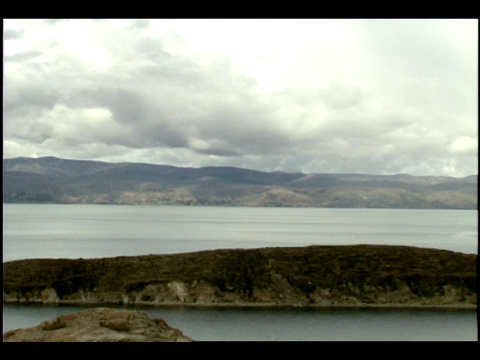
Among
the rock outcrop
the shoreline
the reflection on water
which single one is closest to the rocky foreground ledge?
the shoreline

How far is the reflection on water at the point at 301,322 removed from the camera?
2089cm

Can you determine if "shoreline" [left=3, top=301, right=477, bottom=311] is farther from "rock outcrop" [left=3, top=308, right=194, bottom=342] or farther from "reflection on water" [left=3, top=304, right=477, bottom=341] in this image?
"rock outcrop" [left=3, top=308, right=194, bottom=342]

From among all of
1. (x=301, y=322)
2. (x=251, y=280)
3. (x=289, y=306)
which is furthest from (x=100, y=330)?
(x=251, y=280)

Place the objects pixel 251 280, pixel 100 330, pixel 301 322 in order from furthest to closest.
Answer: pixel 251 280 < pixel 301 322 < pixel 100 330

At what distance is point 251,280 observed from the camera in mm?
28812

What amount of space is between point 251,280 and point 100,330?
18.2 meters

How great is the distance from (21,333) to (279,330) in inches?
498

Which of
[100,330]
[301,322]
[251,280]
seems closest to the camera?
[100,330]

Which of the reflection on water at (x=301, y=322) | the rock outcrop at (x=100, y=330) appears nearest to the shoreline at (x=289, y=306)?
the reflection on water at (x=301, y=322)

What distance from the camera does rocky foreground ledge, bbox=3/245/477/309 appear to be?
27.6 m

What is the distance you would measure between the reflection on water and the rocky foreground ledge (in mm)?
1154

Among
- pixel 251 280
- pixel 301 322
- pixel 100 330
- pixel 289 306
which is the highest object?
pixel 251 280

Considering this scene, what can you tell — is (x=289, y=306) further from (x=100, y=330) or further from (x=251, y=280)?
(x=100, y=330)
